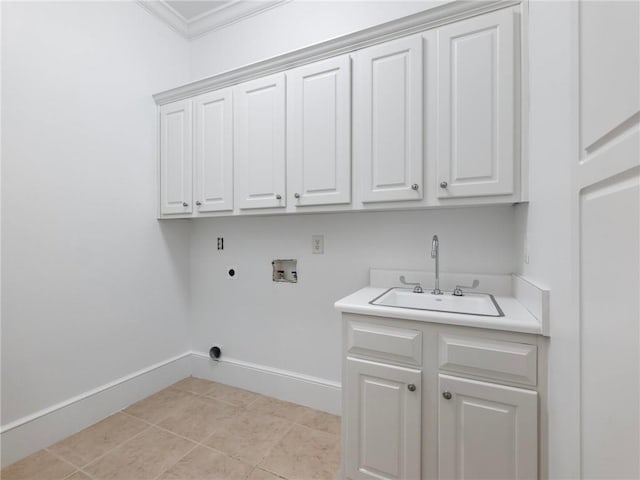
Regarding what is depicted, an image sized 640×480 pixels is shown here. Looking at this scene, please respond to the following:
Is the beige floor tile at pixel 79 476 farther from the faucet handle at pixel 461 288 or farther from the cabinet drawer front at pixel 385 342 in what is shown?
the faucet handle at pixel 461 288

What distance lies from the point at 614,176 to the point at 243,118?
6.20 feet

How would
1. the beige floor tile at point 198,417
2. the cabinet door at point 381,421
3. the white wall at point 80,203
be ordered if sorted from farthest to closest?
the beige floor tile at point 198,417 < the white wall at point 80,203 < the cabinet door at point 381,421

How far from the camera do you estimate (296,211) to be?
1830 mm

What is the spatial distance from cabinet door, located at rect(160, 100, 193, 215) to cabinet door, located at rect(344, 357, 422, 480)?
5.51ft

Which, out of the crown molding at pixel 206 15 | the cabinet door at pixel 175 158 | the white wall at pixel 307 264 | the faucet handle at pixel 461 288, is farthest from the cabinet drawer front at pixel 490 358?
the crown molding at pixel 206 15

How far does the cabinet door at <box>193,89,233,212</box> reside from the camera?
80.7 inches

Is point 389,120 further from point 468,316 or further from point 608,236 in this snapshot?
point 608,236

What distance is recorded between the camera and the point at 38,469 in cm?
154

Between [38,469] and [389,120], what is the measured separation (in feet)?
8.34

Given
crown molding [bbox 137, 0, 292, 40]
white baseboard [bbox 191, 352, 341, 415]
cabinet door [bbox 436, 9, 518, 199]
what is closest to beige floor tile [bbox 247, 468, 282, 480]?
white baseboard [bbox 191, 352, 341, 415]

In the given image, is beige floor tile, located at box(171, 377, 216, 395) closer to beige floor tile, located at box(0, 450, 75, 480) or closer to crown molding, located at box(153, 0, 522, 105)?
beige floor tile, located at box(0, 450, 75, 480)

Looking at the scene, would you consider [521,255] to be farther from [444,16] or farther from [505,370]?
[444,16]

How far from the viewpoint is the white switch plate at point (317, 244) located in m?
2.11

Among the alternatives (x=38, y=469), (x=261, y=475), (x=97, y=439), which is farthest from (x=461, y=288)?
(x=38, y=469)
